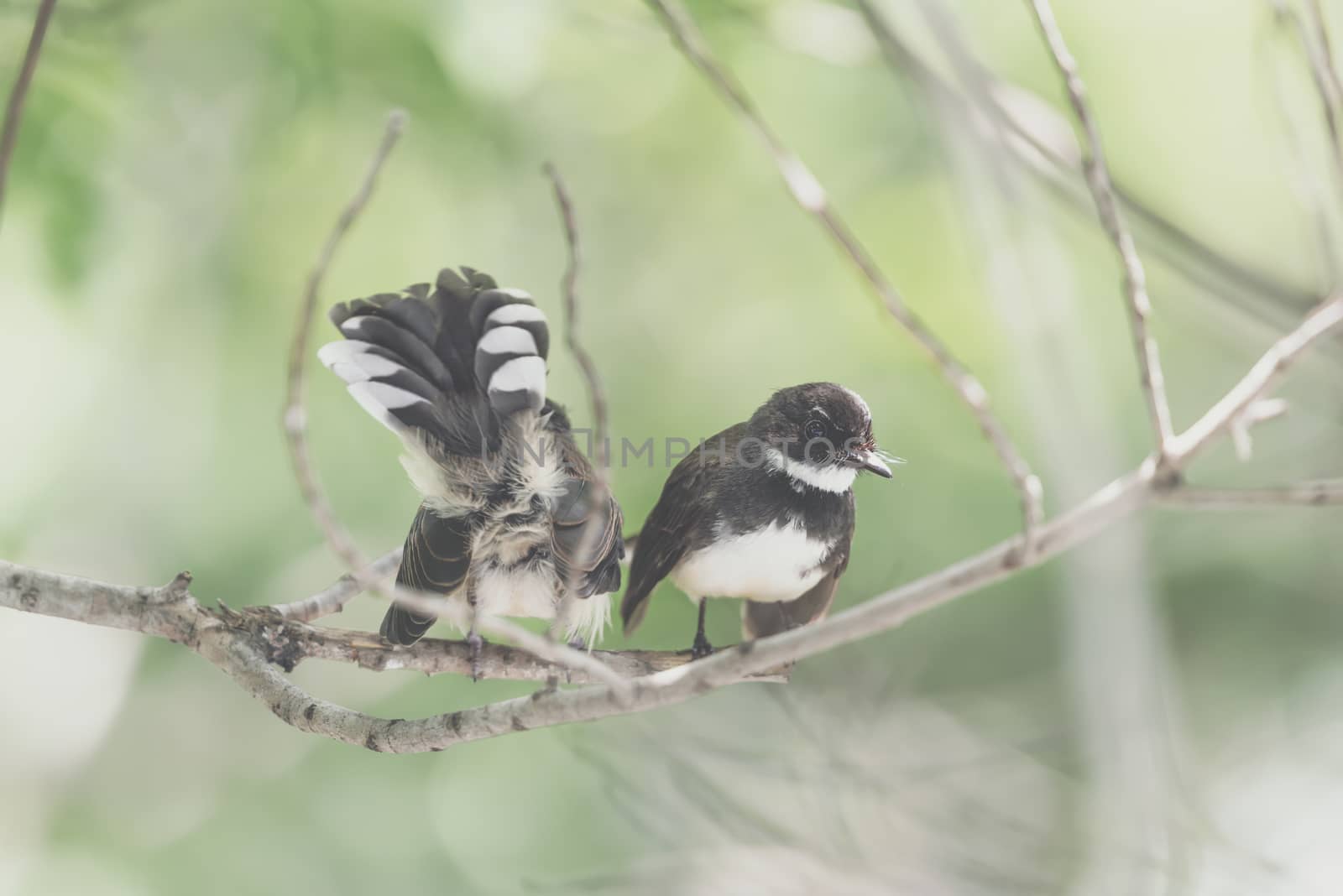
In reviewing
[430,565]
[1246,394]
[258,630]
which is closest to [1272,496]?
[1246,394]

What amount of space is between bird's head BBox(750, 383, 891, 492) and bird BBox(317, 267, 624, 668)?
14.3 inches

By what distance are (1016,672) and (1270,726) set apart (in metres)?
1.29

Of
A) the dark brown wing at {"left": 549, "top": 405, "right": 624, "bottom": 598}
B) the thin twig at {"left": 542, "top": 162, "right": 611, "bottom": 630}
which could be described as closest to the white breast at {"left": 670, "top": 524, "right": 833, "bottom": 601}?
the dark brown wing at {"left": 549, "top": 405, "right": 624, "bottom": 598}

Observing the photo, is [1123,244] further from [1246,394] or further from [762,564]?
[762,564]

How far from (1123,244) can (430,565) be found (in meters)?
1.14

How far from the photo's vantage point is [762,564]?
208 centimetres

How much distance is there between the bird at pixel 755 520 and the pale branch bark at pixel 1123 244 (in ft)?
2.33

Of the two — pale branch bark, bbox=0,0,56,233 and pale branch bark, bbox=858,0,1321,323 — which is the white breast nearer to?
pale branch bark, bbox=858,0,1321,323

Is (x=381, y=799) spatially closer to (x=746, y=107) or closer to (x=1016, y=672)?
(x=1016, y=672)

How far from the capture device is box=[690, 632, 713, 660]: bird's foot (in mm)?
2121

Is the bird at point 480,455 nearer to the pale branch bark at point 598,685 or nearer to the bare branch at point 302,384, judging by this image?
the pale branch bark at point 598,685

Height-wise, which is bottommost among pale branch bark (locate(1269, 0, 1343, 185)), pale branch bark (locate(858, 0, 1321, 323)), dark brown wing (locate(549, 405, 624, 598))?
dark brown wing (locate(549, 405, 624, 598))

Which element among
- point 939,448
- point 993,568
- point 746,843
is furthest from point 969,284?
point 993,568

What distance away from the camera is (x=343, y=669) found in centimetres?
452
